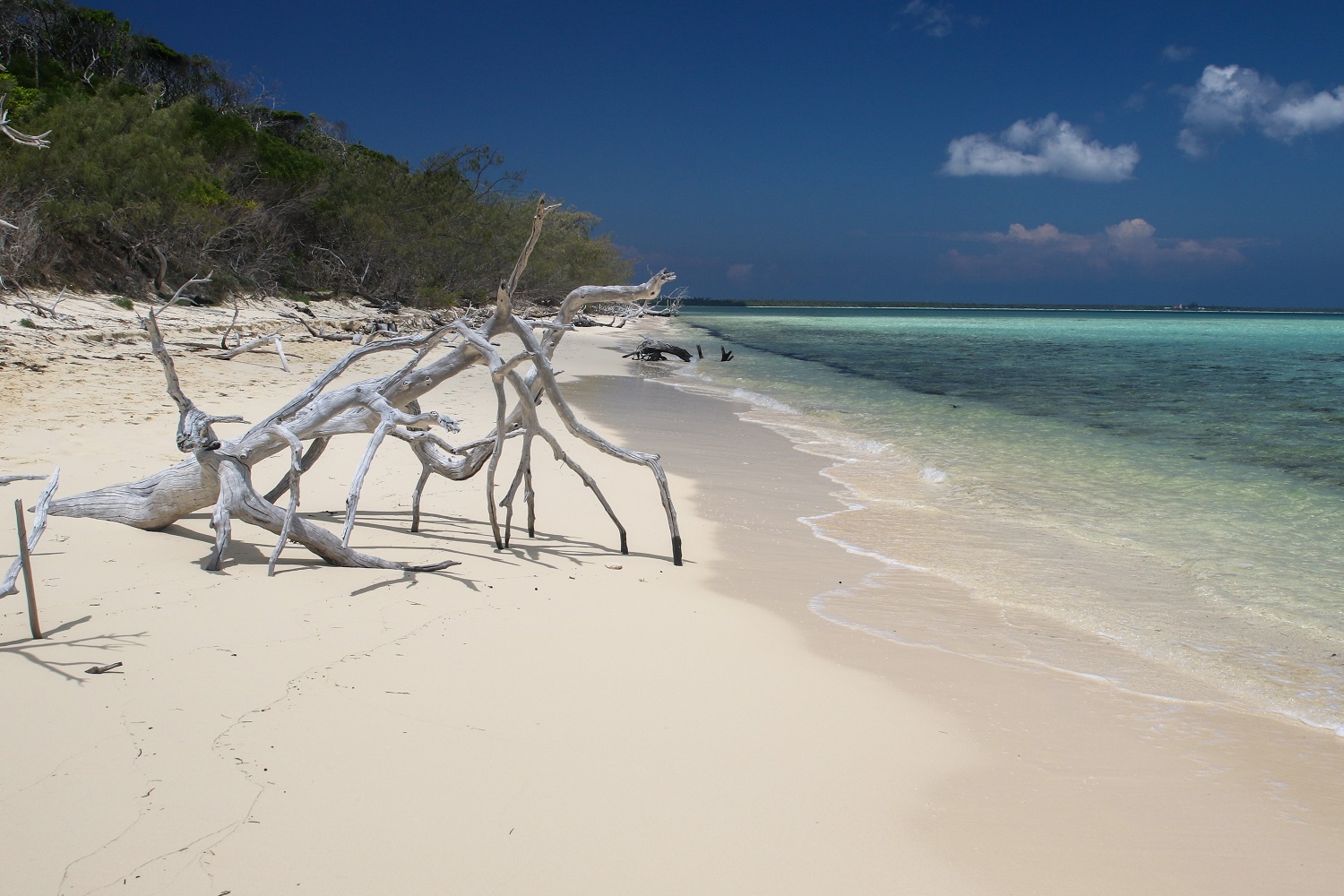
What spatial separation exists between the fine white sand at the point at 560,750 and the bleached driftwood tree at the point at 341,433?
0.17m

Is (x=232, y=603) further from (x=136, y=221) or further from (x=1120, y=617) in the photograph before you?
(x=136, y=221)

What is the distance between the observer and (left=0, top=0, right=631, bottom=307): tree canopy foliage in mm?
Result: 17641

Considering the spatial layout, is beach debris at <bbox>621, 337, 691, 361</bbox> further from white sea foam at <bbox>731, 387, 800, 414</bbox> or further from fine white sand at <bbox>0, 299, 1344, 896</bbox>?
fine white sand at <bbox>0, 299, 1344, 896</bbox>

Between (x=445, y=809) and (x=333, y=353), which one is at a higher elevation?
(x=333, y=353)

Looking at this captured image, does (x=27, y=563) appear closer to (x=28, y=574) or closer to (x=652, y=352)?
(x=28, y=574)

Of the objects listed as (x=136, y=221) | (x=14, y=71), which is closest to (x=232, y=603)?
(x=136, y=221)

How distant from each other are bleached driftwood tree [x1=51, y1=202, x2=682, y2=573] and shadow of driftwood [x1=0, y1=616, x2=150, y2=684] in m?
0.79

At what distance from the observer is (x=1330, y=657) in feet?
→ 14.0

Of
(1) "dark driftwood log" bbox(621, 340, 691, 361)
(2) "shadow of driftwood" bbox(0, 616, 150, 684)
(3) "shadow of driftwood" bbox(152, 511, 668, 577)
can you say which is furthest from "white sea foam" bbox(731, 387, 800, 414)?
(2) "shadow of driftwood" bbox(0, 616, 150, 684)

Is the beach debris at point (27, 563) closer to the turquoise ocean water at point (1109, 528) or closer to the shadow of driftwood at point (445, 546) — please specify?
the shadow of driftwood at point (445, 546)

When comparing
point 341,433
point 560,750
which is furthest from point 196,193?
point 560,750

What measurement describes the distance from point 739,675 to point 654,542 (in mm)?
2210

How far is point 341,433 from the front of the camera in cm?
461

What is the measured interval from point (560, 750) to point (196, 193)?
72.8 feet
